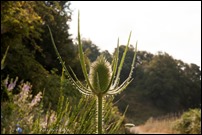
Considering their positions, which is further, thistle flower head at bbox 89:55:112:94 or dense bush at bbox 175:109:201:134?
dense bush at bbox 175:109:201:134

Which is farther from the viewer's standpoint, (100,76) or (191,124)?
(191,124)

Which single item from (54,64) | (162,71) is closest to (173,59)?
(162,71)

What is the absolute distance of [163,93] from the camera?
28844mm

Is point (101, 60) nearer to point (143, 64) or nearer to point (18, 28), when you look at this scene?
point (18, 28)

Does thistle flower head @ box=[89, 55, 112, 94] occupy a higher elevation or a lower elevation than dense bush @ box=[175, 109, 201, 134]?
higher

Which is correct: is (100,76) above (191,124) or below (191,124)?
above

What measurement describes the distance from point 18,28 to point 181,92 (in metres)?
24.7

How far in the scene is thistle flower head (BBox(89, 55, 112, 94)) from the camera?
466 mm

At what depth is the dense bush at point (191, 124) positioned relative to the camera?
11328mm

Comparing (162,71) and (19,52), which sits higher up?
(162,71)

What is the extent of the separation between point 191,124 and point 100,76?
12165 millimetres

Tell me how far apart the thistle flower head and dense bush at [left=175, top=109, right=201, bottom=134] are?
11.1m

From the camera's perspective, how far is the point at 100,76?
478 millimetres

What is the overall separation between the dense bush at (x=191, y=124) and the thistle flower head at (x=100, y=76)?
11.1 meters
